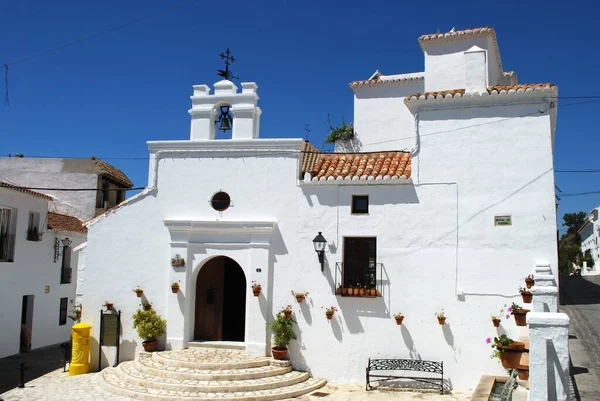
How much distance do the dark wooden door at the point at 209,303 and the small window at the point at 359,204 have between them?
4.06 meters

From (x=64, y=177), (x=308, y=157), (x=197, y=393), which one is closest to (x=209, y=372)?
(x=197, y=393)

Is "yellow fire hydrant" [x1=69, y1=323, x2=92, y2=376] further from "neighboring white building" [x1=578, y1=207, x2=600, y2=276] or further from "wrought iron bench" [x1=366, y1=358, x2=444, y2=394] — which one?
"neighboring white building" [x1=578, y1=207, x2=600, y2=276]

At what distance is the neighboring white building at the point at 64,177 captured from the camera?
77.6ft

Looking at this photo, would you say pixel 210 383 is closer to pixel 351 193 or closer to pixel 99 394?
pixel 99 394

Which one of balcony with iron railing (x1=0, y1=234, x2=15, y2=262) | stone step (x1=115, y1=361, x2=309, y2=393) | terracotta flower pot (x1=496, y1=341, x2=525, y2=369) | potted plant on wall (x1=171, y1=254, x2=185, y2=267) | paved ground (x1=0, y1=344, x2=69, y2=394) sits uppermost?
balcony with iron railing (x1=0, y1=234, x2=15, y2=262)

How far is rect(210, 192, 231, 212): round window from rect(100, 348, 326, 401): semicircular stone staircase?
377cm

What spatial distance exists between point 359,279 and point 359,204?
1.89m

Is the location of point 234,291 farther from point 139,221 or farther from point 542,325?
point 542,325

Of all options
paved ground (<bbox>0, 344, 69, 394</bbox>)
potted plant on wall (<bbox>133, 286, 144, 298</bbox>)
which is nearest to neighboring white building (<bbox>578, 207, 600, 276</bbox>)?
potted plant on wall (<bbox>133, 286, 144, 298</bbox>)

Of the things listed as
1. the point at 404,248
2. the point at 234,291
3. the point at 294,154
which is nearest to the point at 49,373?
the point at 234,291

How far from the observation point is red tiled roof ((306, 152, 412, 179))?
1328 centimetres

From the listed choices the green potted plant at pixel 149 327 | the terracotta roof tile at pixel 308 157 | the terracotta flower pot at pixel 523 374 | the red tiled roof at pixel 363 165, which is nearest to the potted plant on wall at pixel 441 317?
the terracotta flower pot at pixel 523 374

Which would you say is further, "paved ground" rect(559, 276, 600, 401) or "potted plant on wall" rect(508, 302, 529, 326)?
"potted plant on wall" rect(508, 302, 529, 326)

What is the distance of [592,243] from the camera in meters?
50.0
